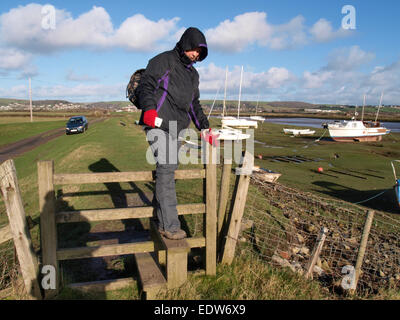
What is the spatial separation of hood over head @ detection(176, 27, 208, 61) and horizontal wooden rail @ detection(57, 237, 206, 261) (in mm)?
2377

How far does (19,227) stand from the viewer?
3326mm

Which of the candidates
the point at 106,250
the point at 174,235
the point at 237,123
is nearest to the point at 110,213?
the point at 106,250

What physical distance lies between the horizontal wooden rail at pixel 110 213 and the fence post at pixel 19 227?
1.29ft

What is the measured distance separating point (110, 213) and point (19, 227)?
Result: 3.23 feet

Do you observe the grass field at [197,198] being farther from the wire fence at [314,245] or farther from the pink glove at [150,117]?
the pink glove at [150,117]

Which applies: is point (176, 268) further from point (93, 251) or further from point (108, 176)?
point (108, 176)

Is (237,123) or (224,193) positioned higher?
(224,193)

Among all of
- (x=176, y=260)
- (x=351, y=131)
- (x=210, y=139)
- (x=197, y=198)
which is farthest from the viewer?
(x=351, y=131)

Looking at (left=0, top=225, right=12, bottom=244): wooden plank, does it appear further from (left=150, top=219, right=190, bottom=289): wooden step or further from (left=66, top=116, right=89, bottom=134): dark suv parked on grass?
(left=66, top=116, right=89, bottom=134): dark suv parked on grass

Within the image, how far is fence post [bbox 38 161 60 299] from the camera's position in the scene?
10.7 ft
